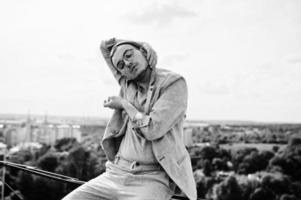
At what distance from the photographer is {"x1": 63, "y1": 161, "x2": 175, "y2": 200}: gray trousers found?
265 centimetres

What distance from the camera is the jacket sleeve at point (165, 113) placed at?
263cm

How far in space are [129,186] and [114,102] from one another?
1.95 ft

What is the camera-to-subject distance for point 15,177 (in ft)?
112

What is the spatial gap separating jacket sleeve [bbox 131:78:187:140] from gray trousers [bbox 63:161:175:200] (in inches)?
10.5

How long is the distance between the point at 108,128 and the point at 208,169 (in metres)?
50.2

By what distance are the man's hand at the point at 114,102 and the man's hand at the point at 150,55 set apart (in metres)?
0.33

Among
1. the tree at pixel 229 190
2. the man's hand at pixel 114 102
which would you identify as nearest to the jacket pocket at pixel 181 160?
the man's hand at pixel 114 102

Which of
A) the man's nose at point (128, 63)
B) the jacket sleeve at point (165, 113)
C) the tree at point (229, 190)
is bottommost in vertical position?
the tree at point (229, 190)

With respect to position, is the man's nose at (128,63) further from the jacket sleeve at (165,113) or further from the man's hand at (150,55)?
the jacket sleeve at (165,113)

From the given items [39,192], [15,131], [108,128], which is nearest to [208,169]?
[39,192]

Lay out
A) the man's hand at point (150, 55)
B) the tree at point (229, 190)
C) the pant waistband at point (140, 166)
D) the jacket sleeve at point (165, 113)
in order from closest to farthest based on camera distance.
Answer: the jacket sleeve at point (165, 113) < the pant waistband at point (140, 166) < the man's hand at point (150, 55) < the tree at point (229, 190)

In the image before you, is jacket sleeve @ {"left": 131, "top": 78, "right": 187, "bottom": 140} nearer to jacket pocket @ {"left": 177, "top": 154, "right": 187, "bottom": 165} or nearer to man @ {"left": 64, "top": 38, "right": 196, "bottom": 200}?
man @ {"left": 64, "top": 38, "right": 196, "bottom": 200}

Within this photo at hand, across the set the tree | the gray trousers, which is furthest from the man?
the tree

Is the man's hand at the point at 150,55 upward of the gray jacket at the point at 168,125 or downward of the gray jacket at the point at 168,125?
upward
